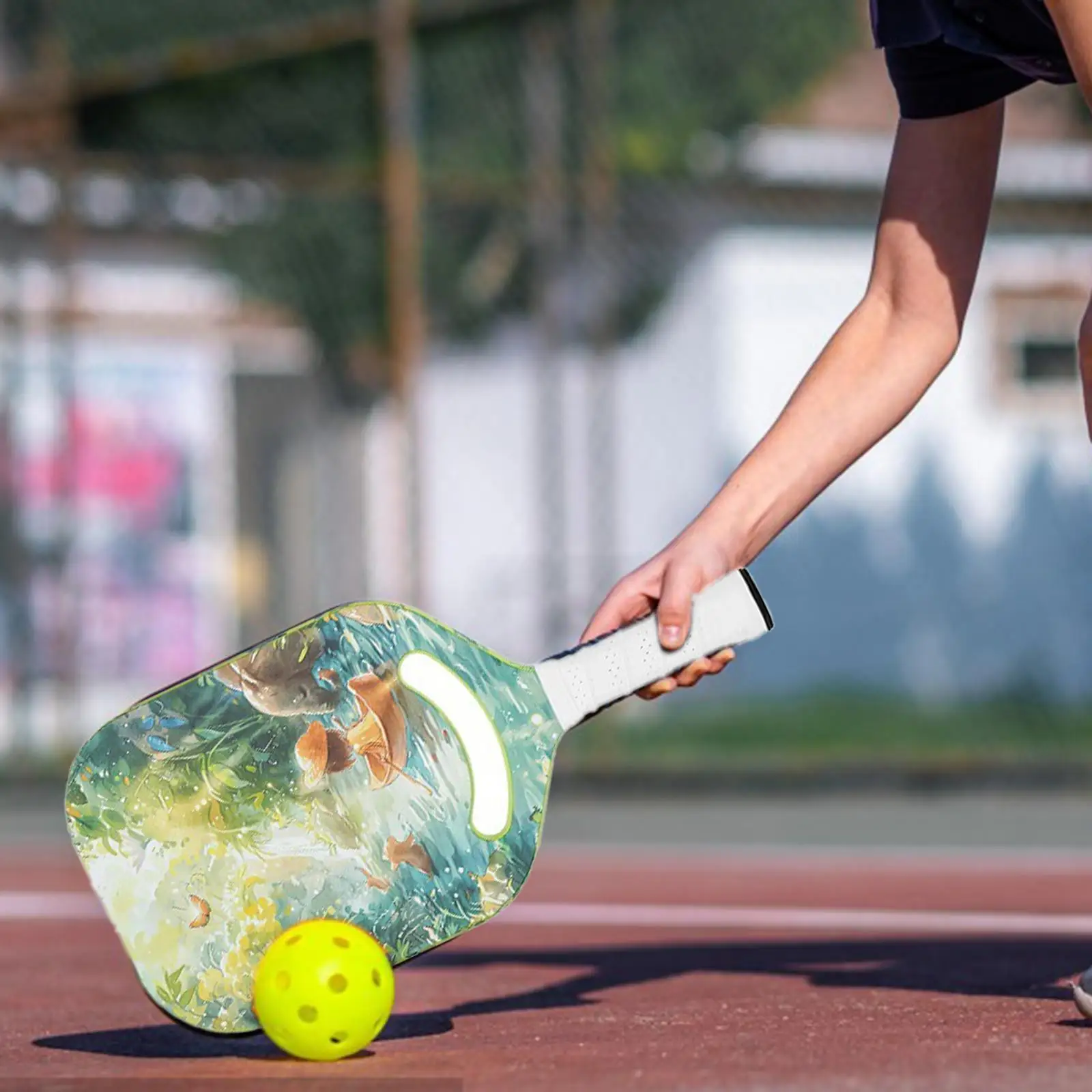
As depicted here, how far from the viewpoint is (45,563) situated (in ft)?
37.3

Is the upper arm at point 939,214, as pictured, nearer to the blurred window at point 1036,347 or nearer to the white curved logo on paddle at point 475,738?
the white curved logo on paddle at point 475,738

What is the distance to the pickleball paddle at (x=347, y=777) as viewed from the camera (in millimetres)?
3211

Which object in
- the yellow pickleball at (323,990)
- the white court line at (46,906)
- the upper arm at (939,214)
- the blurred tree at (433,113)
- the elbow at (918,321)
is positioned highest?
the blurred tree at (433,113)

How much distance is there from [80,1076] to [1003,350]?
13.4m

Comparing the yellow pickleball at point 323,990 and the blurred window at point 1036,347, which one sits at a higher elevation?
the blurred window at point 1036,347

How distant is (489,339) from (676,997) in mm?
11508

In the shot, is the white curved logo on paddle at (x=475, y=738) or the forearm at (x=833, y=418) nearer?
the white curved logo on paddle at (x=475, y=738)

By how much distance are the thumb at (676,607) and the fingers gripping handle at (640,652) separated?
0.04 ft

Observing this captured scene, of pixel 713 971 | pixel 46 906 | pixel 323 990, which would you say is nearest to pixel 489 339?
pixel 46 906

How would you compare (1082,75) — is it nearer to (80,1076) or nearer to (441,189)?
(80,1076)

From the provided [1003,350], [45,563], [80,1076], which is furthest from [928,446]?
[80,1076]

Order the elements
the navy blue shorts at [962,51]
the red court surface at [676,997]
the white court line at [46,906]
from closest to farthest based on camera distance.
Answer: the red court surface at [676,997]
the navy blue shorts at [962,51]
the white court line at [46,906]

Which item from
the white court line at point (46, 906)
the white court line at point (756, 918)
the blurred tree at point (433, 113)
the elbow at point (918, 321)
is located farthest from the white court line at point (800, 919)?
the blurred tree at point (433, 113)

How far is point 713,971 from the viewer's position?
4383 millimetres
